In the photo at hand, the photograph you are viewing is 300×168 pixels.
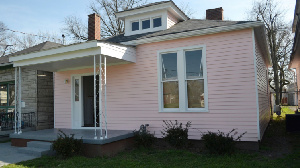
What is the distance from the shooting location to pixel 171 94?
7480mm

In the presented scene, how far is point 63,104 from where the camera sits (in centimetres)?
947

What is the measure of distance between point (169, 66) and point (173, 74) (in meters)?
0.28

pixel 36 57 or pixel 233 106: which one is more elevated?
pixel 36 57

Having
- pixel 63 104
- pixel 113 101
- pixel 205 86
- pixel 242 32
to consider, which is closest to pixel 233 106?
pixel 205 86

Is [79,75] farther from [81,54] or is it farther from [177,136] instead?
[177,136]

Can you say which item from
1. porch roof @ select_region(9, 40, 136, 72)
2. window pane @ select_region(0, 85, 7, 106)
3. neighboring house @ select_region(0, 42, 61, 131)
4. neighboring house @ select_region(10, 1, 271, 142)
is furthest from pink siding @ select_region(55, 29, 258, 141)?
window pane @ select_region(0, 85, 7, 106)

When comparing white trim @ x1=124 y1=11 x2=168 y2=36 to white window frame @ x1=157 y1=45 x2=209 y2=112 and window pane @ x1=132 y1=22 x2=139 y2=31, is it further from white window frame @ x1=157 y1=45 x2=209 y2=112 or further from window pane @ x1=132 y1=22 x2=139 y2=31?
white window frame @ x1=157 y1=45 x2=209 y2=112

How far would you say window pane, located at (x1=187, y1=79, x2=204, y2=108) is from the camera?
277 inches

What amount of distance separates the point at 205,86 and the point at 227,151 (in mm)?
→ 1880

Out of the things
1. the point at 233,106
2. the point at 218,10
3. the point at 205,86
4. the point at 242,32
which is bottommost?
the point at 233,106

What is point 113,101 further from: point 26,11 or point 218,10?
point 26,11

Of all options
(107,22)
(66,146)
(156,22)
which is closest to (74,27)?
(107,22)

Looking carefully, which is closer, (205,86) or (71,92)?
(205,86)


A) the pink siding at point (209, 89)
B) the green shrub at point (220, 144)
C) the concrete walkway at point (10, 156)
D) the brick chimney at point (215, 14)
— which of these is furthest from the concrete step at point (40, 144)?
the brick chimney at point (215, 14)
